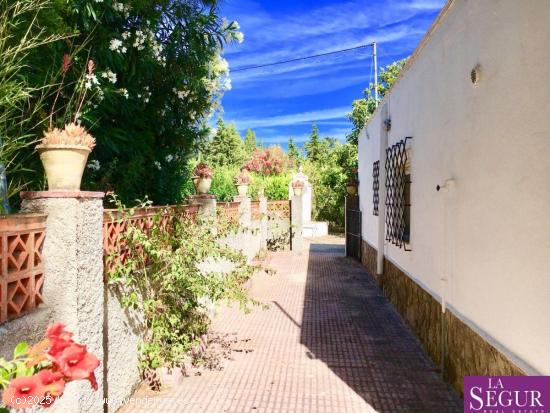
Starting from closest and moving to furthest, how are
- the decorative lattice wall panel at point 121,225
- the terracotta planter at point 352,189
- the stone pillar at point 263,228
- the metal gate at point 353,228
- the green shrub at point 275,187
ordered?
the decorative lattice wall panel at point 121,225 → the metal gate at point 353,228 → the terracotta planter at point 352,189 → the stone pillar at point 263,228 → the green shrub at point 275,187

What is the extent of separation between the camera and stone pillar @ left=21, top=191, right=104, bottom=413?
296 cm

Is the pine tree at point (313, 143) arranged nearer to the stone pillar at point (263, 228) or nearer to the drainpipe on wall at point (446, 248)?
the stone pillar at point (263, 228)

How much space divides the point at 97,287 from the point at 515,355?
316 cm

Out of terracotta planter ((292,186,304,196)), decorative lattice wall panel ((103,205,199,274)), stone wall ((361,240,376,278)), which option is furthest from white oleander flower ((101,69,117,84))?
terracotta planter ((292,186,304,196))

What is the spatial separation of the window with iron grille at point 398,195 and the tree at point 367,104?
13397mm

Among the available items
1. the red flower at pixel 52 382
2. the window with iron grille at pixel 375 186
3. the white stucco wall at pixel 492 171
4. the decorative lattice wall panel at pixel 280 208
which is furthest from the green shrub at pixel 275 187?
the red flower at pixel 52 382

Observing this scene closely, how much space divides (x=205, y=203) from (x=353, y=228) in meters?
7.39

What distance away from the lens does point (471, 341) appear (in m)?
3.92

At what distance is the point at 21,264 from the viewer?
2662mm

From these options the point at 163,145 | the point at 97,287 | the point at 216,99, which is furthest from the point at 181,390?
the point at 216,99

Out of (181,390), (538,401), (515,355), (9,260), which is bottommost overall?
(181,390)

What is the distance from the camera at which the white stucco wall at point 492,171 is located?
271cm

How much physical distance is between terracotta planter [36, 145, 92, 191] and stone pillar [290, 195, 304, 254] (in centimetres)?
1249

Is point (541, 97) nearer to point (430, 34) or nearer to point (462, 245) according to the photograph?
point (462, 245)
